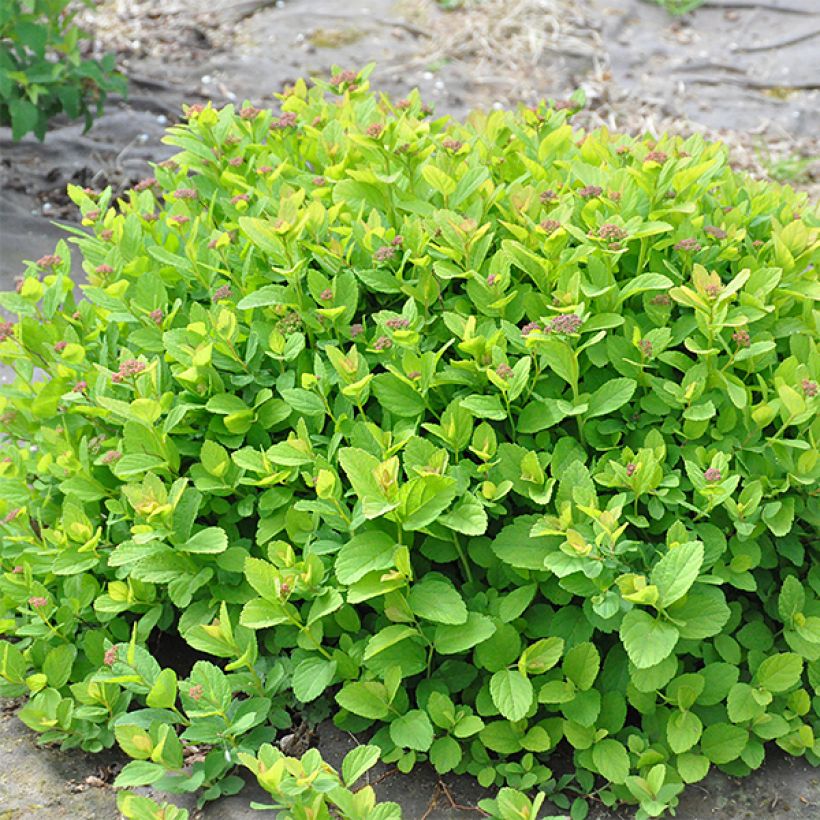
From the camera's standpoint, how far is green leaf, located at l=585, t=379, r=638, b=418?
2037 mm

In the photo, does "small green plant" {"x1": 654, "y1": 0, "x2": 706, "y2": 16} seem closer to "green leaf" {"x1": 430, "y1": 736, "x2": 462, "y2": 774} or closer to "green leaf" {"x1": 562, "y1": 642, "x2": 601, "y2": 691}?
"green leaf" {"x1": 562, "y1": 642, "x2": 601, "y2": 691}

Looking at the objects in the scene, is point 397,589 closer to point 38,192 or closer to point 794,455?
point 794,455

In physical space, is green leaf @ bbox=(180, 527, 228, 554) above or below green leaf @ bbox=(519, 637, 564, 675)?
above

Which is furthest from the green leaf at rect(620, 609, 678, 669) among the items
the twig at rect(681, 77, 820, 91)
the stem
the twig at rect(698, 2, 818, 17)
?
the twig at rect(698, 2, 818, 17)

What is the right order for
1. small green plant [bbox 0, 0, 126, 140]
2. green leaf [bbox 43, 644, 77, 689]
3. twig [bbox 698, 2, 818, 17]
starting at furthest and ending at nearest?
twig [bbox 698, 2, 818, 17], small green plant [bbox 0, 0, 126, 140], green leaf [bbox 43, 644, 77, 689]

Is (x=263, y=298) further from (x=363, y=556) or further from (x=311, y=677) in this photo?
(x=311, y=677)

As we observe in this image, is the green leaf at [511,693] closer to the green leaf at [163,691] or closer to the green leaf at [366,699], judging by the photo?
the green leaf at [366,699]

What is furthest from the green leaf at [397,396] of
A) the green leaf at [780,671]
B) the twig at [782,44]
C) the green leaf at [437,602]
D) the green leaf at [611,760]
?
the twig at [782,44]

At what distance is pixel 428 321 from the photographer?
2.21 meters

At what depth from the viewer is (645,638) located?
1.83 meters

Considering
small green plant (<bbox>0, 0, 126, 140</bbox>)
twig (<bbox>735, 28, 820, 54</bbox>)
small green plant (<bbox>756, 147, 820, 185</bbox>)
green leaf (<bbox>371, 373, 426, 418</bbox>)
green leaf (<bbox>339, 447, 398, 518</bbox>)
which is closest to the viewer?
green leaf (<bbox>339, 447, 398, 518</bbox>)

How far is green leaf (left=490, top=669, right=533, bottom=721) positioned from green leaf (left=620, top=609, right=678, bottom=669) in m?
0.21

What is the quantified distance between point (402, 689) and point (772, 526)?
2.64 feet

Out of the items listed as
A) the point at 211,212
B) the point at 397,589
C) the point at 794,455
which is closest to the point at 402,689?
the point at 397,589
